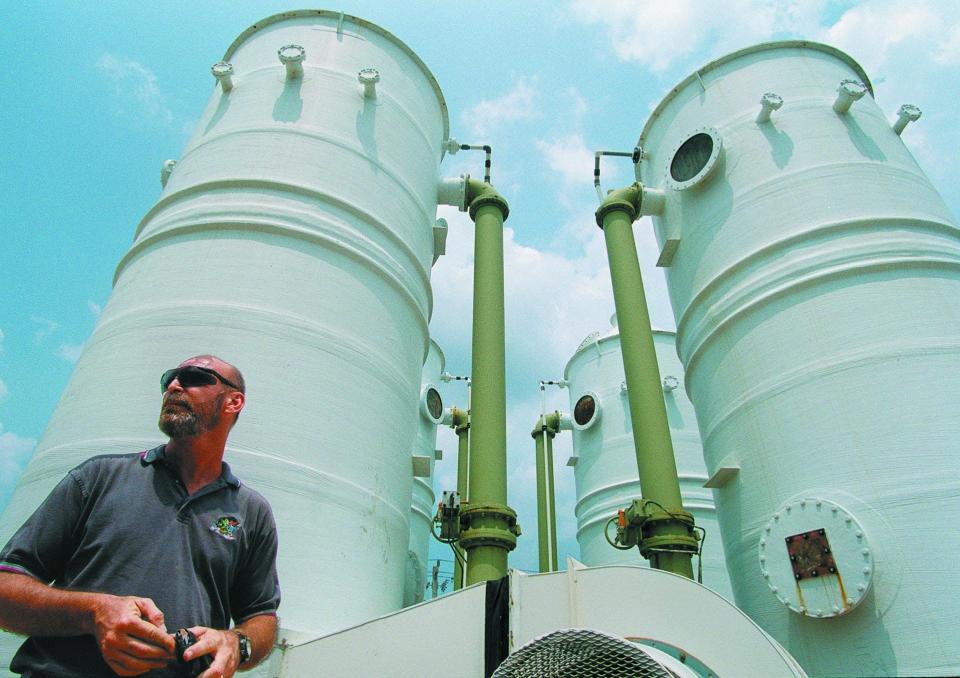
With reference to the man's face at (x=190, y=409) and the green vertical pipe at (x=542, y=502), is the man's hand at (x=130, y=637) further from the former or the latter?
the green vertical pipe at (x=542, y=502)

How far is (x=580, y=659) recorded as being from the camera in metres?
2.86

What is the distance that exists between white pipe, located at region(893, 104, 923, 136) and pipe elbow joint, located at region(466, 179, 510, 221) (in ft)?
21.9

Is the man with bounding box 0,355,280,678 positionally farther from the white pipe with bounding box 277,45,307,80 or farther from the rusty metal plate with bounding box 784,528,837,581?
the white pipe with bounding box 277,45,307,80

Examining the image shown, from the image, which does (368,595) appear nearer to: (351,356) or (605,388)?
(351,356)

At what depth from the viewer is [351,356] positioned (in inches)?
305

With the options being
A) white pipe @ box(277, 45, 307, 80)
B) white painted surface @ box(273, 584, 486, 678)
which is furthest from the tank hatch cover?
white pipe @ box(277, 45, 307, 80)

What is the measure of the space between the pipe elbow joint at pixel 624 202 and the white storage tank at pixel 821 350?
0.61 meters

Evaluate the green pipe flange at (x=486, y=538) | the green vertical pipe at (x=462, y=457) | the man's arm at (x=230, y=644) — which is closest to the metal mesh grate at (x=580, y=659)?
the man's arm at (x=230, y=644)

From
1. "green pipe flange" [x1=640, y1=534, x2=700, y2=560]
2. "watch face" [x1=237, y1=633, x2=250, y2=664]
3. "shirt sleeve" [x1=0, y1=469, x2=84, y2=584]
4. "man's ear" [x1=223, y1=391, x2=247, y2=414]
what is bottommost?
"watch face" [x1=237, y1=633, x2=250, y2=664]

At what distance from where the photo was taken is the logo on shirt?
255 cm

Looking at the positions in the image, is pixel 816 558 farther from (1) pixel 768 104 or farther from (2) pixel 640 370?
(1) pixel 768 104

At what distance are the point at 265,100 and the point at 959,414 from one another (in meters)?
10.2

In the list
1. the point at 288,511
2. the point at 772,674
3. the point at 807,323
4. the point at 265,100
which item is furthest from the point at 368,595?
the point at 265,100

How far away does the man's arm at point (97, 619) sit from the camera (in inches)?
77.8
